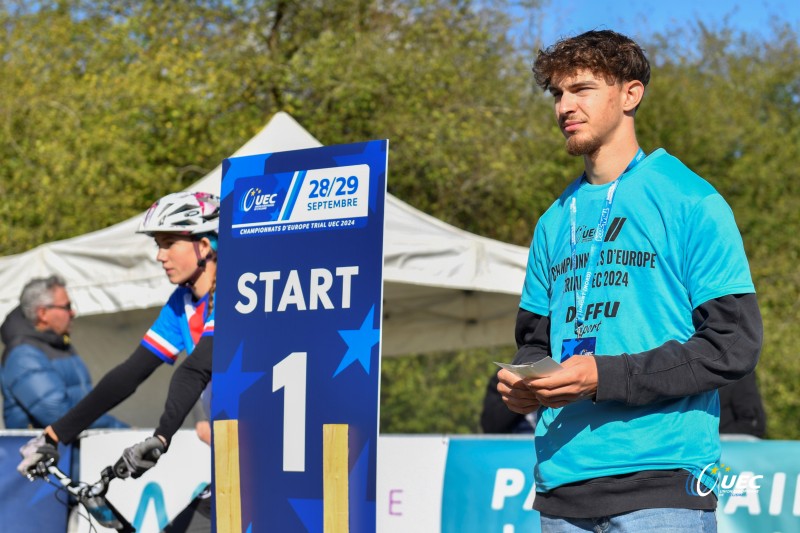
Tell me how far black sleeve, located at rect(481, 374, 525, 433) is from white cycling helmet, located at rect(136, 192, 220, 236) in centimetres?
371

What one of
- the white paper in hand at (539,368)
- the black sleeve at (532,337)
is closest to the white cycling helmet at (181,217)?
the black sleeve at (532,337)

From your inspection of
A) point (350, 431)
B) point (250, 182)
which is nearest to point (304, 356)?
point (350, 431)

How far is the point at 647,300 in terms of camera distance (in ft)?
9.18

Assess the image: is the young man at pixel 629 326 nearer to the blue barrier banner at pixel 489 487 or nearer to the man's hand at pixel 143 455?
the man's hand at pixel 143 455

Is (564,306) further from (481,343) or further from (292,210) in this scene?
(481,343)

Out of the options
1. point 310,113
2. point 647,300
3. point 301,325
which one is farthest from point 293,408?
point 310,113

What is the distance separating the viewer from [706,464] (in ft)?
9.07

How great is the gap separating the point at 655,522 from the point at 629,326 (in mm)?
440

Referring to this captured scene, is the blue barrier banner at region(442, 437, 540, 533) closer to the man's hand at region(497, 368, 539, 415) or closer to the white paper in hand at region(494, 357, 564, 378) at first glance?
the man's hand at region(497, 368, 539, 415)

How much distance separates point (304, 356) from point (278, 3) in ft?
50.2

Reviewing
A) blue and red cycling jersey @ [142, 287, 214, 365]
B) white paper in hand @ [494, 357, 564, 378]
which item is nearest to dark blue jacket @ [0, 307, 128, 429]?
blue and red cycling jersey @ [142, 287, 214, 365]

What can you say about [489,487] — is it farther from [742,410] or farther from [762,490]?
[742,410]

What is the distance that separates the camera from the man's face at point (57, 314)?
8.49 metres

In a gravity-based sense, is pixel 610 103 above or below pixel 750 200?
below
